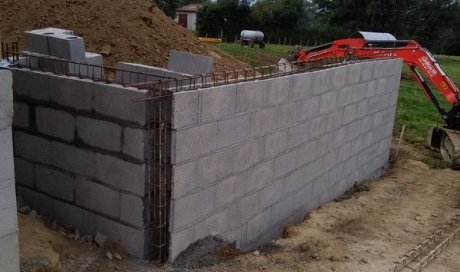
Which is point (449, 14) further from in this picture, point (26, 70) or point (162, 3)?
point (26, 70)

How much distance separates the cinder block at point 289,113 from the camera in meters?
5.31

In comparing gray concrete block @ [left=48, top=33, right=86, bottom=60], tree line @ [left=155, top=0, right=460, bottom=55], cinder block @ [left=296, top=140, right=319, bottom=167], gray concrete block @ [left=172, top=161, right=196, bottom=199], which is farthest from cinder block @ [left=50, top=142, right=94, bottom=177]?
tree line @ [left=155, top=0, right=460, bottom=55]

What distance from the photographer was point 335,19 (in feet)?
133

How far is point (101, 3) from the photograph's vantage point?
9266 mm

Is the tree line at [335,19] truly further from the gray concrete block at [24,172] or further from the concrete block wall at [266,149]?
the gray concrete block at [24,172]

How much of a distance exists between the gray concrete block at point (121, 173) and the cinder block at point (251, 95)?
1.17 meters

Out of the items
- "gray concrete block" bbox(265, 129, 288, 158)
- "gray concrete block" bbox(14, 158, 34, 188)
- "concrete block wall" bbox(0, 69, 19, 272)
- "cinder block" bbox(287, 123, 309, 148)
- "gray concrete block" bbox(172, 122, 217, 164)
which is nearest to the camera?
"concrete block wall" bbox(0, 69, 19, 272)

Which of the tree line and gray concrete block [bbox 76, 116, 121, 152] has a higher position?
the tree line

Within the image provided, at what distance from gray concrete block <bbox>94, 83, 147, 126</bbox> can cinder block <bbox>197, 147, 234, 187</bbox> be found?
0.69 metres

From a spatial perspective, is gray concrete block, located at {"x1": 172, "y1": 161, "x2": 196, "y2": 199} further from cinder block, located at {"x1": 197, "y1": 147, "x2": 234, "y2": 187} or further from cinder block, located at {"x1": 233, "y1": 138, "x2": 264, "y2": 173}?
cinder block, located at {"x1": 233, "y1": 138, "x2": 264, "y2": 173}

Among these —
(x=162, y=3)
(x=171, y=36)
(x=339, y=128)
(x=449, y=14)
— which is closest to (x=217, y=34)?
(x=162, y=3)

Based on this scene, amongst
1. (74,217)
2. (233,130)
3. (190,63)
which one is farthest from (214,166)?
(190,63)

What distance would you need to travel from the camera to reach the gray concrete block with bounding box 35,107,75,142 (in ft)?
14.0

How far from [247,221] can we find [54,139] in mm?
2115
